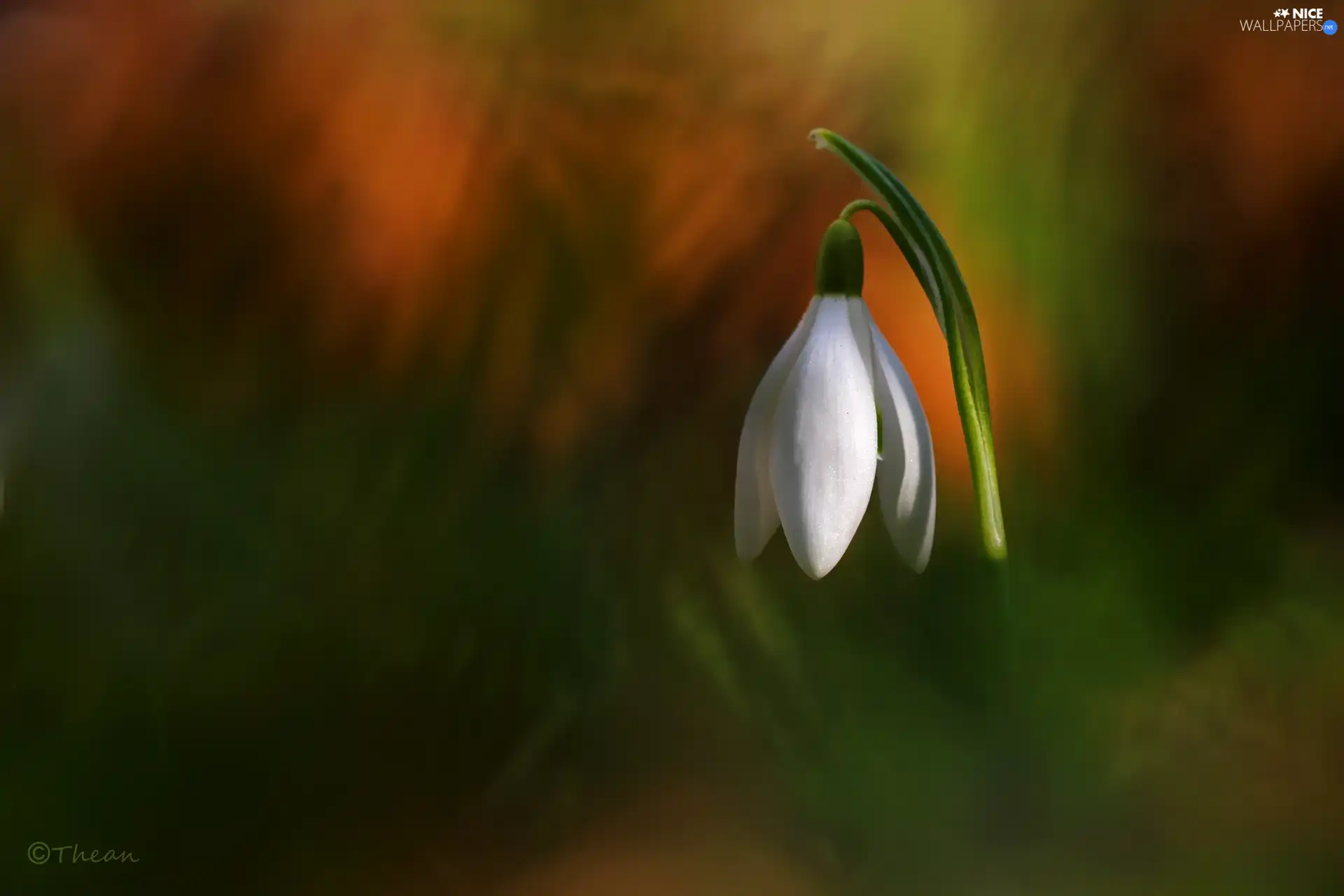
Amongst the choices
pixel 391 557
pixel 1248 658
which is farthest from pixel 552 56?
pixel 1248 658

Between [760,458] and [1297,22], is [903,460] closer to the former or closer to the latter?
[760,458]

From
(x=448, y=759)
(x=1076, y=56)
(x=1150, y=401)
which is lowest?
(x=448, y=759)

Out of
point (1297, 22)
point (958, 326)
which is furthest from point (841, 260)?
point (1297, 22)

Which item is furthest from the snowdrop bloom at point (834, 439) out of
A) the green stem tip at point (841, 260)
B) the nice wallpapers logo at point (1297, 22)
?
the nice wallpapers logo at point (1297, 22)

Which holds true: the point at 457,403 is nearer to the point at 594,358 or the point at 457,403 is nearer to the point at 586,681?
the point at 594,358

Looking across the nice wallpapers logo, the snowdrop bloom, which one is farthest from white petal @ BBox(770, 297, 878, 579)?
the nice wallpapers logo

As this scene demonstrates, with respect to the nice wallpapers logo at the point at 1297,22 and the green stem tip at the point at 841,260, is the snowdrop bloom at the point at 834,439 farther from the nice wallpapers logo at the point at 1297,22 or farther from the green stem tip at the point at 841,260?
the nice wallpapers logo at the point at 1297,22

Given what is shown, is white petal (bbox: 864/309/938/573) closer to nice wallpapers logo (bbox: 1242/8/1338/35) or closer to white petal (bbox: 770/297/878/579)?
white petal (bbox: 770/297/878/579)
